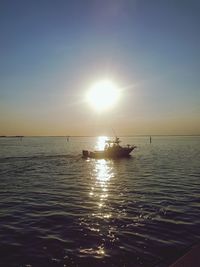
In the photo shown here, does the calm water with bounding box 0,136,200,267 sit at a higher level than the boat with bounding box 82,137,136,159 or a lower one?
lower

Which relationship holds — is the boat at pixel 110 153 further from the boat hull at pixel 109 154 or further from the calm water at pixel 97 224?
the calm water at pixel 97 224

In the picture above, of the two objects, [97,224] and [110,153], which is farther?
[110,153]

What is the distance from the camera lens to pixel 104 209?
2123 cm

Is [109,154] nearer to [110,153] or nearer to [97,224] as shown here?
[110,153]

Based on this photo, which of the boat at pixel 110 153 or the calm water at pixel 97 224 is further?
the boat at pixel 110 153

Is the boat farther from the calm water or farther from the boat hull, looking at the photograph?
the calm water

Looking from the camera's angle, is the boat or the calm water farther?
the boat

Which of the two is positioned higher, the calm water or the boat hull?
the boat hull

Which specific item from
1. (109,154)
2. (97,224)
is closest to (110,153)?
(109,154)

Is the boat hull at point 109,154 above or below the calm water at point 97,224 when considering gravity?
above

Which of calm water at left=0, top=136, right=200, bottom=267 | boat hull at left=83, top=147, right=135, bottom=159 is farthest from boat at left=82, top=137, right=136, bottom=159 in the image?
calm water at left=0, top=136, right=200, bottom=267

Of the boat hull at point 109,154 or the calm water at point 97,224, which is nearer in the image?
the calm water at point 97,224

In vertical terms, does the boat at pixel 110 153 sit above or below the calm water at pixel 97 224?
above

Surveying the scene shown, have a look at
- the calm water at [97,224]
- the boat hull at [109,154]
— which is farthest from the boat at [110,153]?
the calm water at [97,224]
